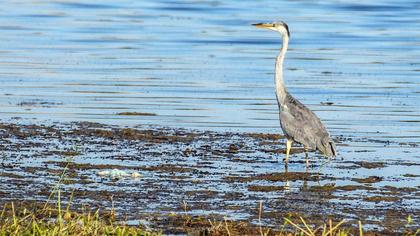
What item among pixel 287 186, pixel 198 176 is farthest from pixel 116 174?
pixel 287 186

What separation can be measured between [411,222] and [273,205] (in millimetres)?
1245

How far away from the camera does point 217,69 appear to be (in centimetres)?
2144

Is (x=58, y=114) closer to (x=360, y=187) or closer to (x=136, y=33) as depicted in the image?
(x=360, y=187)

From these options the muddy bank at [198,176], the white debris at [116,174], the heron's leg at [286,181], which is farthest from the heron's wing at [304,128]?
the white debris at [116,174]

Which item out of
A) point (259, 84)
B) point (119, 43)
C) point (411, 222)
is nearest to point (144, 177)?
point (411, 222)

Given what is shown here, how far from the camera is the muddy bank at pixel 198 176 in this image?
9.30 m

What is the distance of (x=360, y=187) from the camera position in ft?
35.0

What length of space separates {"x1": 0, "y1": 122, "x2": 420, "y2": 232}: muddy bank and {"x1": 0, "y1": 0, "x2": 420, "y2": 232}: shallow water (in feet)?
0.70

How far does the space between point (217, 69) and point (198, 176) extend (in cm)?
1062

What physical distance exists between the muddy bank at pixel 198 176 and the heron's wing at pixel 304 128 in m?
0.23

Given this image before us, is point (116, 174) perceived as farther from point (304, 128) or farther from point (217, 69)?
point (217, 69)

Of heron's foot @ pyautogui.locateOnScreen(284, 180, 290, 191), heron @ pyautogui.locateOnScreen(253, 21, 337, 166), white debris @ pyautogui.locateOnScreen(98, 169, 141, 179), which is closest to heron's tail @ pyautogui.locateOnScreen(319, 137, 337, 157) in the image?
heron @ pyautogui.locateOnScreen(253, 21, 337, 166)

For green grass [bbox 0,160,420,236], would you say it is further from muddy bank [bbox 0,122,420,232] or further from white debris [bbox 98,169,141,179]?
white debris [bbox 98,169,141,179]

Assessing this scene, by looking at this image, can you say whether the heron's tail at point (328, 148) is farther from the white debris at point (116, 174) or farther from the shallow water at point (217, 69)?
the white debris at point (116, 174)
